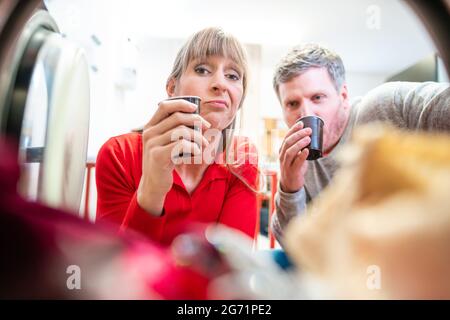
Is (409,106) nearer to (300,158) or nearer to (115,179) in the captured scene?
(300,158)

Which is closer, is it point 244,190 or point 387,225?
point 387,225

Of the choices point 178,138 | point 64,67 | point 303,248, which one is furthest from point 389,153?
point 64,67

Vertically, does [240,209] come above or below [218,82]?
below

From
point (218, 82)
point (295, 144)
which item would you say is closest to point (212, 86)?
point (218, 82)

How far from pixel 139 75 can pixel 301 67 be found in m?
0.20

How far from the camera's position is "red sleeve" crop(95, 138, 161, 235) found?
350 mm

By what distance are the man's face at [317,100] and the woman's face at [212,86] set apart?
0.08 m

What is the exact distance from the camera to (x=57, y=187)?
306mm

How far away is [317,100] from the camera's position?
395 millimetres

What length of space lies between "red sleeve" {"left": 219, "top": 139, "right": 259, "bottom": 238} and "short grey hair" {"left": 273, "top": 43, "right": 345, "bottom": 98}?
0.33ft

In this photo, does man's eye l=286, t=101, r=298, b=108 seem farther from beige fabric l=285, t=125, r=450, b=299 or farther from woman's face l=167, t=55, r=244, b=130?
beige fabric l=285, t=125, r=450, b=299

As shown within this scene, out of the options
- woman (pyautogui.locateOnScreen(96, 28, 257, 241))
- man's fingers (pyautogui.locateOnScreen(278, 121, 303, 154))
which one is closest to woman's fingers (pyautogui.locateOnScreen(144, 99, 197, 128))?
woman (pyautogui.locateOnScreen(96, 28, 257, 241))

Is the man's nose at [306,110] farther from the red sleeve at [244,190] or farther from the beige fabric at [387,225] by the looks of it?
the beige fabric at [387,225]

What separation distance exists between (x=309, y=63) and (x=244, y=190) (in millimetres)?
181
